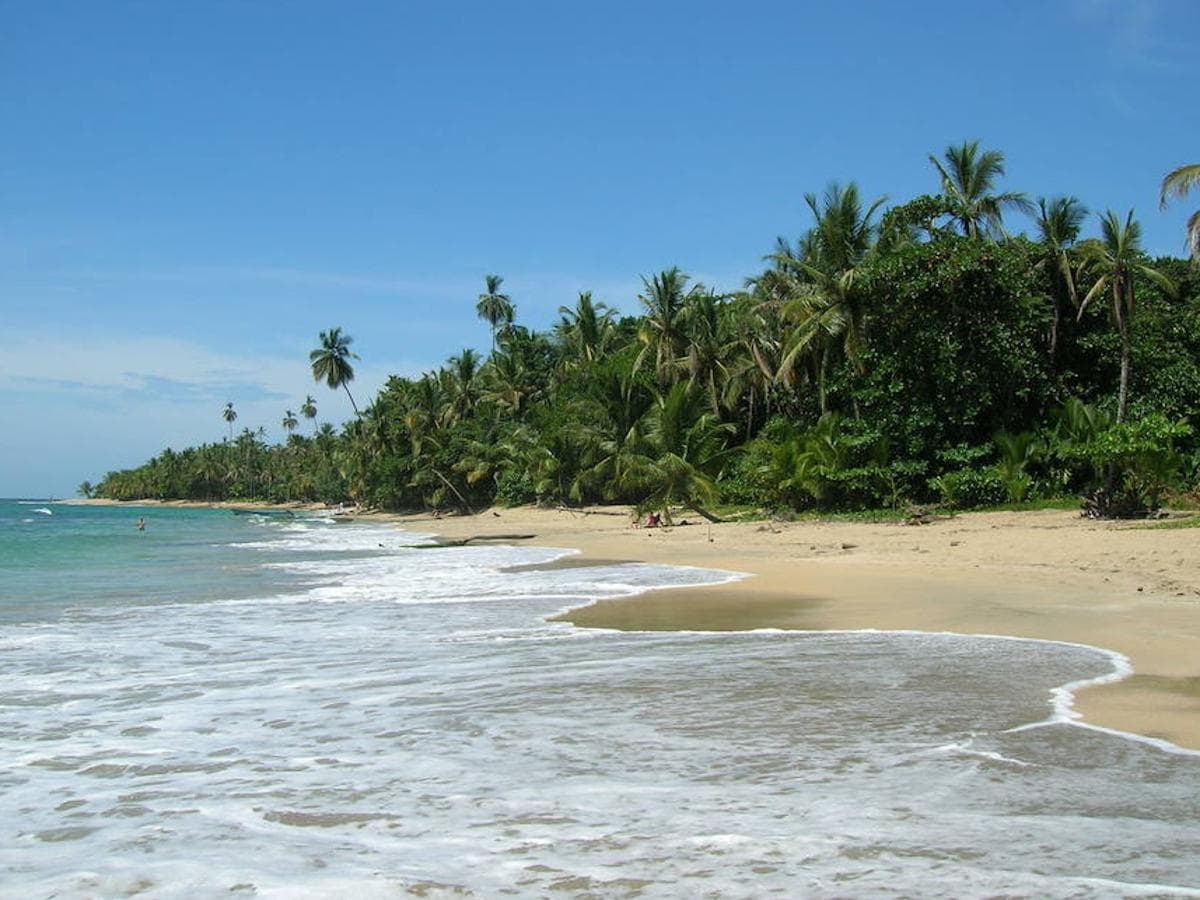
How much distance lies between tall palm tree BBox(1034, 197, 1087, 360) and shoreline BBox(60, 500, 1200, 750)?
8491mm

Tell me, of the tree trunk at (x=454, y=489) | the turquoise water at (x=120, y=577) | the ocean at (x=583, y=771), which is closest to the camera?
the ocean at (x=583, y=771)

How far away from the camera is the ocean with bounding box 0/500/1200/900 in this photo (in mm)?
3432

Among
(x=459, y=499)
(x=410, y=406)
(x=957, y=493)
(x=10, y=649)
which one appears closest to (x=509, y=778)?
(x=10, y=649)

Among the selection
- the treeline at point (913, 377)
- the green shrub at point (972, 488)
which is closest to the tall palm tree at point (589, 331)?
the treeline at point (913, 377)

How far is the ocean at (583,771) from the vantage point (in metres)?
3.43

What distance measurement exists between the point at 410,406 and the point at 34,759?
5460 cm

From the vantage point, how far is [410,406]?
2318 inches

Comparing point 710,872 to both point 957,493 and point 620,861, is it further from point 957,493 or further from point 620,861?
point 957,493

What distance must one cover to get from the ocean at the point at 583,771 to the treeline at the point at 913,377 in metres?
14.8

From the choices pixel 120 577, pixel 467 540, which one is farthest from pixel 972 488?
pixel 120 577

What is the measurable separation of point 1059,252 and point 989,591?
19.1 meters

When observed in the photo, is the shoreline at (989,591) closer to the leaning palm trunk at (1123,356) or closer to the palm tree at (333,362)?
the leaning palm trunk at (1123,356)

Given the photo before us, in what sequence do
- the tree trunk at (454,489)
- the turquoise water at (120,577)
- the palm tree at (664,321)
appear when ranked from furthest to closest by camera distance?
the tree trunk at (454,489) → the palm tree at (664,321) → the turquoise water at (120,577)

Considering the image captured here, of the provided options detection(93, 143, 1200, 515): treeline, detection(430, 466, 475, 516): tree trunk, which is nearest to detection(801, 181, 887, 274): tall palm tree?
detection(93, 143, 1200, 515): treeline
